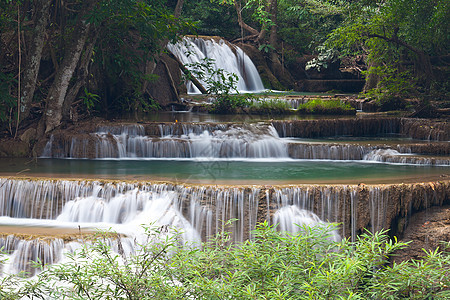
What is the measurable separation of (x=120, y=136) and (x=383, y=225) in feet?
21.1

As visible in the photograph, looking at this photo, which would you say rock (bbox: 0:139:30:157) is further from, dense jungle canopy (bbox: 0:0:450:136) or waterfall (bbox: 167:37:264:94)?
waterfall (bbox: 167:37:264:94)

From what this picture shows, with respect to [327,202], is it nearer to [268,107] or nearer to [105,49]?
[105,49]

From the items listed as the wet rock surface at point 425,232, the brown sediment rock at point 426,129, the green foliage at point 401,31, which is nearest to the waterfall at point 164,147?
the brown sediment rock at point 426,129

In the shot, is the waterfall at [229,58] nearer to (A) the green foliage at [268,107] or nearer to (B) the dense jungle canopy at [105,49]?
(B) the dense jungle canopy at [105,49]

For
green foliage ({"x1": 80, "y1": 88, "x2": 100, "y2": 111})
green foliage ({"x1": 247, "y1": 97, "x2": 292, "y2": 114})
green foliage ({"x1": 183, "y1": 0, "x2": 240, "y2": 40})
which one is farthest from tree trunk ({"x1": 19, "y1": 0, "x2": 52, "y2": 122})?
green foliage ({"x1": 183, "y1": 0, "x2": 240, "y2": 40})

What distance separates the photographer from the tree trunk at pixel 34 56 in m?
11.5

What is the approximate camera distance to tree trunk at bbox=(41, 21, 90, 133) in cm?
1183

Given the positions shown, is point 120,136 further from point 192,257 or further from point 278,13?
point 278,13

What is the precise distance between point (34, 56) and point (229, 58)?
12.5 m

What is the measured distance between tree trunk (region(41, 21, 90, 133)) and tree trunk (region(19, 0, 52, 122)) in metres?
0.43

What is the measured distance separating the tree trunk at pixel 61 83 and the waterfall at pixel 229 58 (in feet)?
31.8

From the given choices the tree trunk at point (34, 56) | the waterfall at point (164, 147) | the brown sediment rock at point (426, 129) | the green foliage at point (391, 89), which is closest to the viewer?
the tree trunk at point (34, 56)

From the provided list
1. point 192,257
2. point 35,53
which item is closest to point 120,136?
point 35,53

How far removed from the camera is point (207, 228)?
26.1ft
